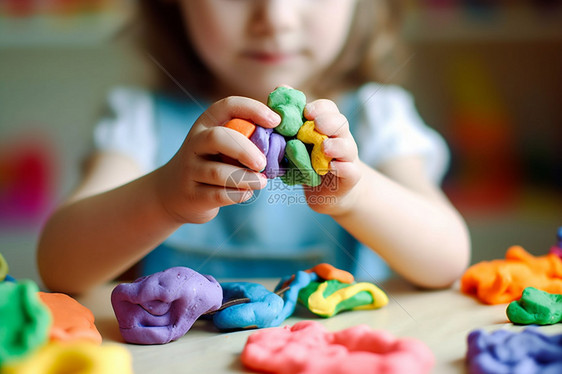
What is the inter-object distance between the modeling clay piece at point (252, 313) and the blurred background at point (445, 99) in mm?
1000

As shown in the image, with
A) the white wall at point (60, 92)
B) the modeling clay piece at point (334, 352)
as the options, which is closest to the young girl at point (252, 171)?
the modeling clay piece at point (334, 352)

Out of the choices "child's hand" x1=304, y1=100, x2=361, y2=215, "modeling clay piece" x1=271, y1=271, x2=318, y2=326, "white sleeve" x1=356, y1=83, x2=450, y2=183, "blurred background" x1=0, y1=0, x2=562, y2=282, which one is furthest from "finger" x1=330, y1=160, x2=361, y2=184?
"blurred background" x1=0, y1=0, x2=562, y2=282

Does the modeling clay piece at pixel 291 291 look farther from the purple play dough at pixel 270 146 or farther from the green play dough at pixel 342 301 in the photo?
the purple play dough at pixel 270 146

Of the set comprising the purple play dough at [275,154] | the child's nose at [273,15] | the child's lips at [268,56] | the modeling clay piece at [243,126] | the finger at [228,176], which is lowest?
the finger at [228,176]

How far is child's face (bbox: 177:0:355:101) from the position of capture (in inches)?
27.7

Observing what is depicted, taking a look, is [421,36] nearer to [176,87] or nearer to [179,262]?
[176,87]

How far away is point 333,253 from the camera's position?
2.77 feet

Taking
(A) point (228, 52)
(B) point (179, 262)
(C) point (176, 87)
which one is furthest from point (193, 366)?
(C) point (176, 87)

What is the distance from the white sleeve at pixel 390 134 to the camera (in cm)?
89

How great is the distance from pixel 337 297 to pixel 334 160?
0.42ft

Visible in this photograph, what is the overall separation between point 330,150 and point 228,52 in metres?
0.36

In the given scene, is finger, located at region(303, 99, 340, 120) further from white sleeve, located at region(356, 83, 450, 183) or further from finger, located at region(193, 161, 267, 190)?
white sleeve, located at region(356, 83, 450, 183)

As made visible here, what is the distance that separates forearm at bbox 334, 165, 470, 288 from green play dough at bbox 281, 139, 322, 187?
5.4 inches

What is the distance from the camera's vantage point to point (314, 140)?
0.44m
